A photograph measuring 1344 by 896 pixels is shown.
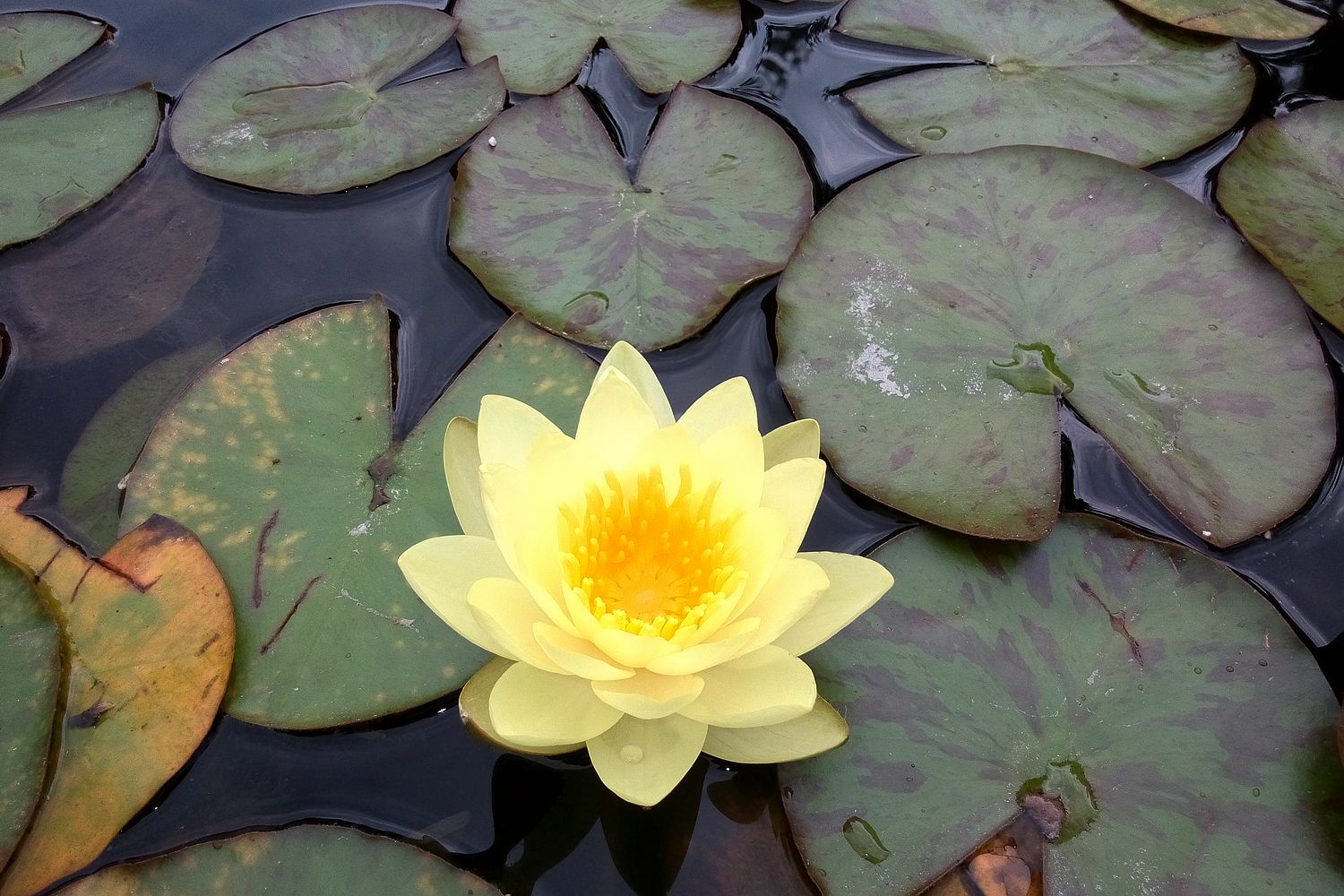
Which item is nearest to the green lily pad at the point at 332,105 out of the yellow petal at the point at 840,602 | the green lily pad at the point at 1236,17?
the yellow petal at the point at 840,602

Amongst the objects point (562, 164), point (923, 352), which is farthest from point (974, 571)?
point (562, 164)

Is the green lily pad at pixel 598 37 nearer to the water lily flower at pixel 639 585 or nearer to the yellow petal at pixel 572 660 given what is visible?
the water lily flower at pixel 639 585

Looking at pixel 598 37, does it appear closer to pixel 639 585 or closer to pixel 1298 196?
pixel 639 585

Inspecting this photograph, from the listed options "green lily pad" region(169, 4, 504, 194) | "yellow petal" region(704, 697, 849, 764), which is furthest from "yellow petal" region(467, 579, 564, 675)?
"green lily pad" region(169, 4, 504, 194)

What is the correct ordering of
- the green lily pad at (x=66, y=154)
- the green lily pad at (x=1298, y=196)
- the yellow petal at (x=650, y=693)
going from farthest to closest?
the green lily pad at (x=66, y=154)
the green lily pad at (x=1298, y=196)
the yellow petal at (x=650, y=693)

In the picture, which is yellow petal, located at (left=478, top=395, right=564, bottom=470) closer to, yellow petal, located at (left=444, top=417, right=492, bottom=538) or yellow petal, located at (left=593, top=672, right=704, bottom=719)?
yellow petal, located at (left=444, top=417, right=492, bottom=538)

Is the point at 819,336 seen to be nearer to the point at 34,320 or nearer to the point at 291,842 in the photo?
the point at 291,842
